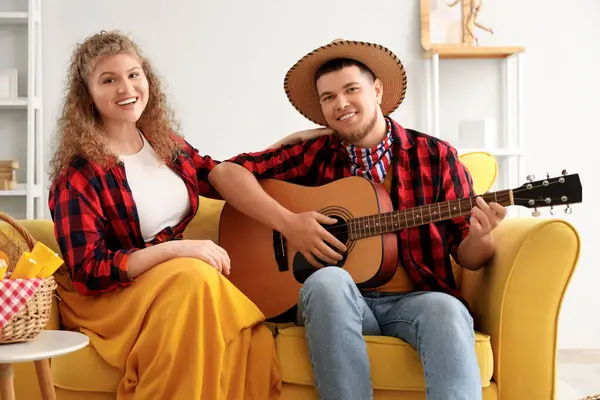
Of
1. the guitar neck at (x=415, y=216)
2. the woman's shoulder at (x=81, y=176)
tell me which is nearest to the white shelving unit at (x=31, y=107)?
the woman's shoulder at (x=81, y=176)

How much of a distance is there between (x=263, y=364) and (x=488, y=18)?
2.35m

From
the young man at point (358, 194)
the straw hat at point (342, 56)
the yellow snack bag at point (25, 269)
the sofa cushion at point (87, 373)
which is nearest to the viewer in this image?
the yellow snack bag at point (25, 269)

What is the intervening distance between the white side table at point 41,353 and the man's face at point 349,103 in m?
0.95

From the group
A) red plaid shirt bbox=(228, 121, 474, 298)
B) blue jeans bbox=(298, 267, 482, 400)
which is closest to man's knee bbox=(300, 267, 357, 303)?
blue jeans bbox=(298, 267, 482, 400)

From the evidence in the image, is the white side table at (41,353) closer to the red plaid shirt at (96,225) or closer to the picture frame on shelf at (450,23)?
the red plaid shirt at (96,225)

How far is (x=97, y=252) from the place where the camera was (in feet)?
6.33

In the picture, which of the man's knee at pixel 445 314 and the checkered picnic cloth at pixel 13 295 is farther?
the man's knee at pixel 445 314

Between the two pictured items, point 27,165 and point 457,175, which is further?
point 27,165

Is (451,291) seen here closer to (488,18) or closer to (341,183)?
(341,183)

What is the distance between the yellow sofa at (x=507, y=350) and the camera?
1857mm

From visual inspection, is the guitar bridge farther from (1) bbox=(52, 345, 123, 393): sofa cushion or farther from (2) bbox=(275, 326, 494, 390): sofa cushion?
(1) bbox=(52, 345, 123, 393): sofa cushion

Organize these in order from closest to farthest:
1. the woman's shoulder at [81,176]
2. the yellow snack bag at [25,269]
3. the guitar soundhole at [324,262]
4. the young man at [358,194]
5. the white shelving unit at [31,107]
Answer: the yellow snack bag at [25,269] < the young man at [358,194] < the woman's shoulder at [81,176] < the guitar soundhole at [324,262] < the white shelving unit at [31,107]

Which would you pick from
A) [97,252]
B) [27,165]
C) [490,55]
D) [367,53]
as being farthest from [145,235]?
[490,55]

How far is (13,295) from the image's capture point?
62.2 inches
